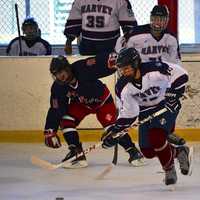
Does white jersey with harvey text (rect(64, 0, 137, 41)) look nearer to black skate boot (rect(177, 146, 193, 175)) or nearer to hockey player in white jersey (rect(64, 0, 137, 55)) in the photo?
hockey player in white jersey (rect(64, 0, 137, 55))

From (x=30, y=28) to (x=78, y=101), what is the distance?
1.57 m

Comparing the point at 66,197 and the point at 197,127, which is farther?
the point at 197,127

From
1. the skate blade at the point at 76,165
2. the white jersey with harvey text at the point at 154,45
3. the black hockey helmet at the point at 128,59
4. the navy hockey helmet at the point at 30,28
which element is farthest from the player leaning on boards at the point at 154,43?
the navy hockey helmet at the point at 30,28

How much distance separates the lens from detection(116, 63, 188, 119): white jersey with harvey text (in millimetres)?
4074

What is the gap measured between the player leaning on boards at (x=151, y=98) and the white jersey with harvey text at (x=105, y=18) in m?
1.55

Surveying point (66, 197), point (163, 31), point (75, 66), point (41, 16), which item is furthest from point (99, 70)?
point (41, 16)

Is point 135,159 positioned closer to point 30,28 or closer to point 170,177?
point 170,177

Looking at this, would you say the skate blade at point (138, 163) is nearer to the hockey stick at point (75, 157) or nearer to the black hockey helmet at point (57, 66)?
the hockey stick at point (75, 157)

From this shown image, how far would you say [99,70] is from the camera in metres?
4.80

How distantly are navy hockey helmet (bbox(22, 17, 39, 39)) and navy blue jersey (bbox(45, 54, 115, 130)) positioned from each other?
1.52m

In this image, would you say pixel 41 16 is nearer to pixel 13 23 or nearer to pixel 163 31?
pixel 13 23

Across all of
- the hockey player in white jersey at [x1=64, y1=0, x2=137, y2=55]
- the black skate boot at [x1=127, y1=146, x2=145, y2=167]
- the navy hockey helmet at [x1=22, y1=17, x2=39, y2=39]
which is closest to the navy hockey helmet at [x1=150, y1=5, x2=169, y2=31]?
the hockey player in white jersey at [x1=64, y1=0, x2=137, y2=55]

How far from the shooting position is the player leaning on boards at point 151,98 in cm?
404

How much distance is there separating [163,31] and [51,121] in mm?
979
